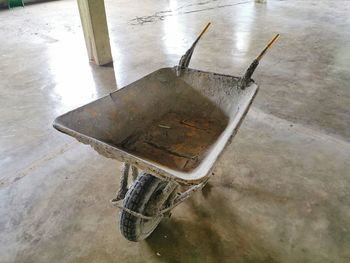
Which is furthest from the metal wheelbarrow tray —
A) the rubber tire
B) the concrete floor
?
the concrete floor

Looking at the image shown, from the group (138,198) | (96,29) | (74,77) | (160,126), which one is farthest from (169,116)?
(96,29)

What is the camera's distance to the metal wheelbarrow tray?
1534 millimetres

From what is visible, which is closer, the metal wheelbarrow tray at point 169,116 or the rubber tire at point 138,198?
the rubber tire at point 138,198

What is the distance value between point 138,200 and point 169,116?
696mm

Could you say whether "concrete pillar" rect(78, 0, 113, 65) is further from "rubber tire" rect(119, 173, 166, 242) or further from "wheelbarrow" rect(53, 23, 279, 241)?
"rubber tire" rect(119, 173, 166, 242)

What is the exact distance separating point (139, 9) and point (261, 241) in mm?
7149

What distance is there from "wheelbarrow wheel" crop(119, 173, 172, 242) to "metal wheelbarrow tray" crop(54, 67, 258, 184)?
0.11 meters

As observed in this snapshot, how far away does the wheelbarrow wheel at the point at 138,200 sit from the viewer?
143cm

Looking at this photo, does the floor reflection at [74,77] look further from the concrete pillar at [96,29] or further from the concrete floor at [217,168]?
the concrete pillar at [96,29]

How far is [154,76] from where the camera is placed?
1841mm

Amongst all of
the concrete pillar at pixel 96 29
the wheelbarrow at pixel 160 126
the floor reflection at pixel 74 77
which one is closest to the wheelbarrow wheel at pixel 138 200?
the wheelbarrow at pixel 160 126

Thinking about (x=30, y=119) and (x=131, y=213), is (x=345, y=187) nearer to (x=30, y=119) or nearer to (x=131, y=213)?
(x=131, y=213)

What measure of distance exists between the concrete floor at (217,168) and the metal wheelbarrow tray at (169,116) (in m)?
0.45

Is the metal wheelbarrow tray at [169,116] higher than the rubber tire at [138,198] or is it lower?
higher
